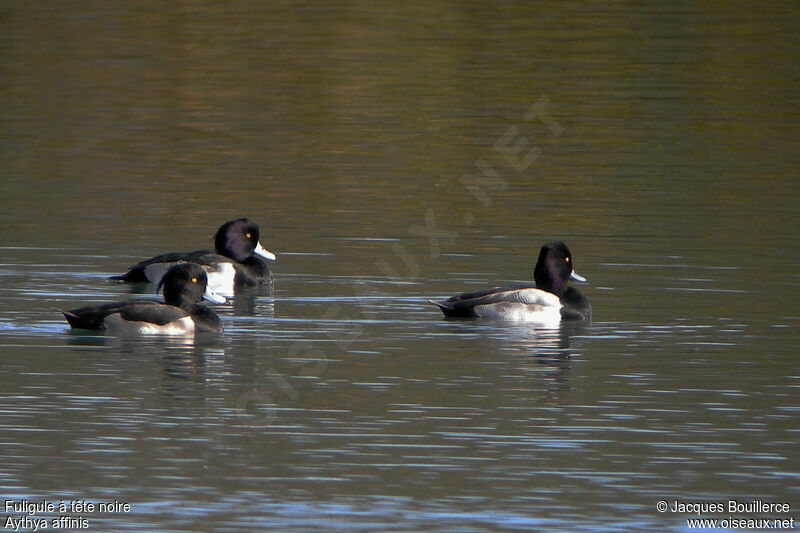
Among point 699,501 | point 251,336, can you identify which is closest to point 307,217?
point 251,336

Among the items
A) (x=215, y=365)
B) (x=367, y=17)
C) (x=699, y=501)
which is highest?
(x=367, y=17)

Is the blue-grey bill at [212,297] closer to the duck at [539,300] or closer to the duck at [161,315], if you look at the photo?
the duck at [161,315]

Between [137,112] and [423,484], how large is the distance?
20458 mm

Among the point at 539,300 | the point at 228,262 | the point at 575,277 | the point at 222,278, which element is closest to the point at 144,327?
the point at 222,278

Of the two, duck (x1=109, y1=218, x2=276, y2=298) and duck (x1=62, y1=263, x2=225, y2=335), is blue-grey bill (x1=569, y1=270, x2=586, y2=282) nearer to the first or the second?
duck (x1=109, y1=218, x2=276, y2=298)

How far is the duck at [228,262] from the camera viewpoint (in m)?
16.7

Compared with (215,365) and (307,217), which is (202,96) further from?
(215,365)

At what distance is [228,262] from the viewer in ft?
57.2

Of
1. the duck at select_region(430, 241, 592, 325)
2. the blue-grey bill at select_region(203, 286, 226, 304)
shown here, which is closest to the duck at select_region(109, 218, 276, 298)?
the blue-grey bill at select_region(203, 286, 226, 304)

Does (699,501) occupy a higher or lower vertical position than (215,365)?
lower

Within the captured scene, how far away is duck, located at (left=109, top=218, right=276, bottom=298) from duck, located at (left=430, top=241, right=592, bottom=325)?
2.64 meters

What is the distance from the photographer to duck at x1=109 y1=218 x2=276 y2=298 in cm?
1666

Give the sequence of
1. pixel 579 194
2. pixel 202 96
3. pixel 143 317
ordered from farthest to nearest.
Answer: pixel 202 96
pixel 579 194
pixel 143 317

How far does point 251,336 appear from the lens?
14398 mm
